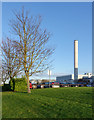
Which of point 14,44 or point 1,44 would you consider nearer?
point 14,44

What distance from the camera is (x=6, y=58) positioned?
30625mm

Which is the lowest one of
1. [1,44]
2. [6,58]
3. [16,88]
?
[16,88]

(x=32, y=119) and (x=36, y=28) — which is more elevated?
(x=36, y=28)

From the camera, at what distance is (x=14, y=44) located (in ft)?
72.6

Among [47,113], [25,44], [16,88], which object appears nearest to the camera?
[47,113]

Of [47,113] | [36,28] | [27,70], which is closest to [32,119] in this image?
[47,113]

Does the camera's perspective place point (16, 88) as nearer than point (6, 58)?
Yes

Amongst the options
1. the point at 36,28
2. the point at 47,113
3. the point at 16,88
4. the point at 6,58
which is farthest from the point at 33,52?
the point at 47,113

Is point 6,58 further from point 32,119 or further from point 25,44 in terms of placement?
point 32,119

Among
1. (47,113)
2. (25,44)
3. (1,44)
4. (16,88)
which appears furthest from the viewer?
(1,44)

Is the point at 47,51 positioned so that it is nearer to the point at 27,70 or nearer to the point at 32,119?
the point at 27,70

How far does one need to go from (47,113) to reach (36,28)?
15.9 metres

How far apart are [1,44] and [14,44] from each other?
8876 mm

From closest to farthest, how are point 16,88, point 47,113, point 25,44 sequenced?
1. point 47,113
2. point 25,44
3. point 16,88
